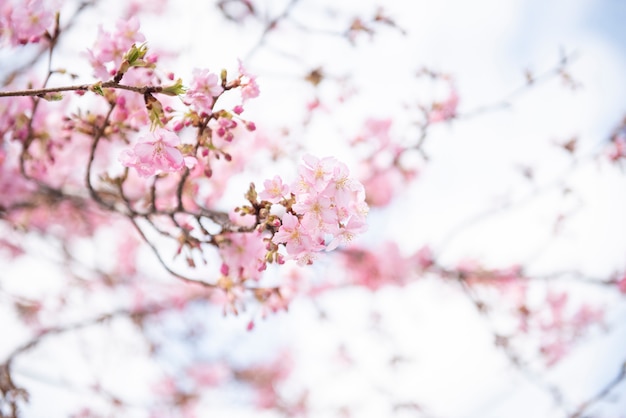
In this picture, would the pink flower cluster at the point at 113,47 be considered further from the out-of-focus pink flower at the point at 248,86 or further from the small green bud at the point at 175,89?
the small green bud at the point at 175,89

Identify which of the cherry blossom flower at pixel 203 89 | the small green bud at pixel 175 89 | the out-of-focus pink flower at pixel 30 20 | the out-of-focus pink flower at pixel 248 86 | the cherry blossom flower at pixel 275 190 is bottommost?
the cherry blossom flower at pixel 275 190

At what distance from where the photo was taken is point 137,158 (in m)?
2.00

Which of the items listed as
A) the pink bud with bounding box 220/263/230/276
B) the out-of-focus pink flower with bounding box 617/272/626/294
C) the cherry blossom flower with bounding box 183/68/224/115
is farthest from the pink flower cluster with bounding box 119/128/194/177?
the out-of-focus pink flower with bounding box 617/272/626/294

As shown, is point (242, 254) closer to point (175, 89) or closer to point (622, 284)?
point (175, 89)


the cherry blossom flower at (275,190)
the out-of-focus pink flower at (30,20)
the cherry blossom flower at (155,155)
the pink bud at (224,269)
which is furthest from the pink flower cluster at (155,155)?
the out-of-focus pink flower at (30,20)

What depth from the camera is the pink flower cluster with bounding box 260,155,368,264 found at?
190 cm

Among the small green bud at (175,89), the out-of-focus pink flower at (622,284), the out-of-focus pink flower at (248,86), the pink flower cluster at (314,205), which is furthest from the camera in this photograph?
the out-of-focus pink flower at (622,284)

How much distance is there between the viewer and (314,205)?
191 centimetres

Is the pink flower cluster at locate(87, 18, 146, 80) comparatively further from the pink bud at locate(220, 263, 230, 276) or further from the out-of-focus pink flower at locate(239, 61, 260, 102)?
the pink bud at locate(220, 263, 230, 276)

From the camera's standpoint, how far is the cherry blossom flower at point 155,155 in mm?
1930

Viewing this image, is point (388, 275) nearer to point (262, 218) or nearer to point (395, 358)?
point (395, 358)

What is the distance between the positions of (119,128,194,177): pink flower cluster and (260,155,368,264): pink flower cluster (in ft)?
1.33

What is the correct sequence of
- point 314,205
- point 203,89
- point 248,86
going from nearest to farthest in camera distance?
1. point 314,205
2. point 203,89
3. point 248,86

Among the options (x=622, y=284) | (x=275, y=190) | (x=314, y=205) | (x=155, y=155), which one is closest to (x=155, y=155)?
(x=155, y=155)
